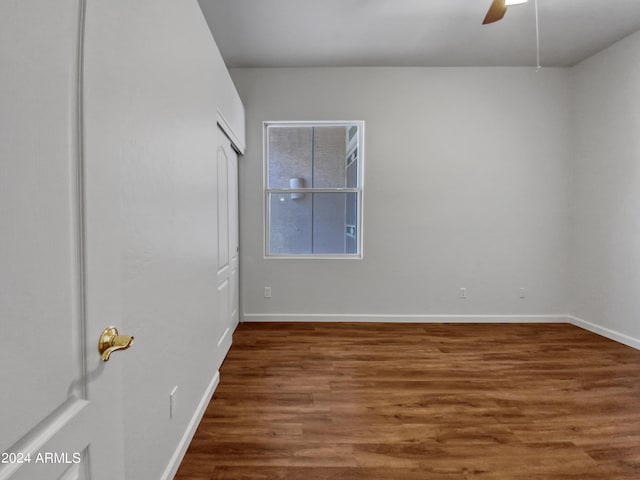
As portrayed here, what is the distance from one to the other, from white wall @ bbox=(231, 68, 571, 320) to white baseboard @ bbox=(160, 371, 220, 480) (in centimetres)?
168

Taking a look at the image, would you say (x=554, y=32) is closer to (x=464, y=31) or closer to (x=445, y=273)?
(x=464, y=31)

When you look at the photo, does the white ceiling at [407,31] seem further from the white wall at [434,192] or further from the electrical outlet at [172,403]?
the electrical outlet at [172,403]

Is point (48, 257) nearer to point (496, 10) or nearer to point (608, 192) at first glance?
point (496, 10)

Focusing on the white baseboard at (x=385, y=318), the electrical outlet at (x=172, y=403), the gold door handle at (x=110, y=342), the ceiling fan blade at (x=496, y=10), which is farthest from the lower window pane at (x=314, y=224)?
the gold door handle at (x=110, y=342)

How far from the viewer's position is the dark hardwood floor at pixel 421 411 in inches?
62.3

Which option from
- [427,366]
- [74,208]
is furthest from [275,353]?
[74,208]

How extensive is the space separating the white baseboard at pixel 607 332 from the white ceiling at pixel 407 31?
296cm

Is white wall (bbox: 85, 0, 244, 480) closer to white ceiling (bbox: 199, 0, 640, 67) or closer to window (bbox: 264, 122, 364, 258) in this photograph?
white ceiling (bbox: 199, 0, 640, 67)

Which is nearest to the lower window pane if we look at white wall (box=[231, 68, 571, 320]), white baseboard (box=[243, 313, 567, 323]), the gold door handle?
white wall (box=[231, 68, 571, 320])

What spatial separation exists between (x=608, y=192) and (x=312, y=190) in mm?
3171

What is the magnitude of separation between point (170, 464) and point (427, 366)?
6.59 ft

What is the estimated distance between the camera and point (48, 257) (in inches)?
20.3

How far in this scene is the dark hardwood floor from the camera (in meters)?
1.58

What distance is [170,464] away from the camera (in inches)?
57.4
